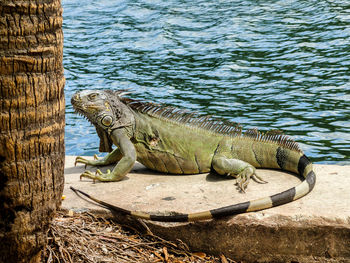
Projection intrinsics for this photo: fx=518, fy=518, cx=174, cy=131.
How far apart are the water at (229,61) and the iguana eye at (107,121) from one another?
2926 millimetres

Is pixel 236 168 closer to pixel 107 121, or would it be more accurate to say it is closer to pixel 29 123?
pixel 107 121

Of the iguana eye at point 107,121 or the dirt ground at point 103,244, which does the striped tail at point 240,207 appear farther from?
the iguana eye at point 107,121

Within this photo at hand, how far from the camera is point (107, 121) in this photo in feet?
15.0

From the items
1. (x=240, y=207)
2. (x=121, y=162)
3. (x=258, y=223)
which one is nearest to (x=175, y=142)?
(x=121, y=162)

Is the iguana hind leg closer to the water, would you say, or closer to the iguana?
the iguana

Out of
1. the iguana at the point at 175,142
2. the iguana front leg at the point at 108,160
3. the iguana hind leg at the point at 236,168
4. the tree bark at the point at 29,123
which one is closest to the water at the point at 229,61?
the iguana at the point at 175,142

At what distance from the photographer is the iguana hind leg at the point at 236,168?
168 inches

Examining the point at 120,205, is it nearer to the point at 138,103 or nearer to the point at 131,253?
the point at 131,253

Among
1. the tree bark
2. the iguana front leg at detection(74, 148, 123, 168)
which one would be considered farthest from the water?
the tree bark

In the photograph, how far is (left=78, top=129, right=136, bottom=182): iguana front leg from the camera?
4441 millimetres

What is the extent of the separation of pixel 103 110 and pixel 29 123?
1940mm

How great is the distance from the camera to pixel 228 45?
11.3 meters

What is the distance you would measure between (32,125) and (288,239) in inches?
80.3

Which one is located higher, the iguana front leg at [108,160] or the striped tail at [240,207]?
the striped tail at [240,207]
